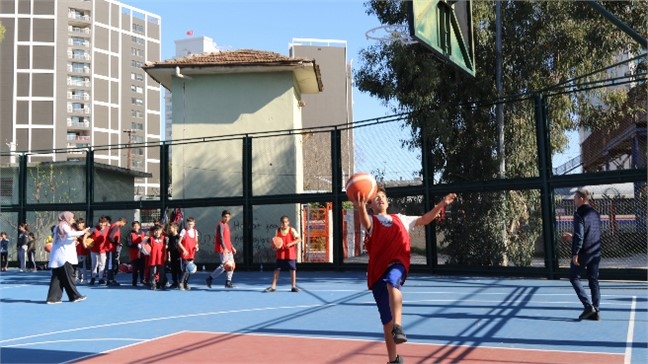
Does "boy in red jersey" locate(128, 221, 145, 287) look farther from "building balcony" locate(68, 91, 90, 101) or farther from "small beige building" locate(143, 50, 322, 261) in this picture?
"building balcony" locate(68, 91, 90, 101)

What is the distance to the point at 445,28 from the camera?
969 cm

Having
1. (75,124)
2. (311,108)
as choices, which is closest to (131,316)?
(311,108)

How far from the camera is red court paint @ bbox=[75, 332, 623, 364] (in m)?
7.61

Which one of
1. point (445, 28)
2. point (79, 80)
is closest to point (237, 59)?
point (445, 28)

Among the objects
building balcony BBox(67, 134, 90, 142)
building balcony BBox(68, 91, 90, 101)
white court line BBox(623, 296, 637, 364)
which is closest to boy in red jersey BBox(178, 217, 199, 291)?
white court line BBox(623, 296, 637, 364)

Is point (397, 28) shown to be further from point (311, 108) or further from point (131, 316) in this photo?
point (311, 108)

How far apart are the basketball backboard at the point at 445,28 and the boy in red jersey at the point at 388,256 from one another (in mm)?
2730

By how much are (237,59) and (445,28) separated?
1867cm

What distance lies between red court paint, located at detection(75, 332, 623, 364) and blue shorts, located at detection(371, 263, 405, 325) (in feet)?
3.39

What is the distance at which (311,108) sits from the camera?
79062mm

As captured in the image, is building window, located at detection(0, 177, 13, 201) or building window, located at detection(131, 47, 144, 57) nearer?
building window, located at detection(0, 177, 13, 201)

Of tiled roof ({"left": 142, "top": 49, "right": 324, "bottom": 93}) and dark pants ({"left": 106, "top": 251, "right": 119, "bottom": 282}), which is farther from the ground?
tiled roof ({"left": 142, "top": 49, "right": 324, "bottom": 93})

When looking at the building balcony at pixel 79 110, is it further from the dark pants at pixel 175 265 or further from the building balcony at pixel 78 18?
the dark pants at pixel 175 265

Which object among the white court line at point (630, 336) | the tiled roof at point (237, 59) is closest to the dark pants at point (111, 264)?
the tiled roof at point (237, 59)
